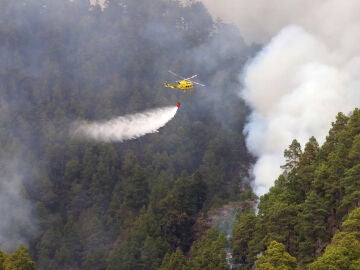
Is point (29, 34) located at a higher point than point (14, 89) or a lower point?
higher

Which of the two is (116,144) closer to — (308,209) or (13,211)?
(13,211)

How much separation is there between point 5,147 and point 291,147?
57736mm

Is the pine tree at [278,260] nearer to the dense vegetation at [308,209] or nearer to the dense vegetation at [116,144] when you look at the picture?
the dense vegetation at [308,209]

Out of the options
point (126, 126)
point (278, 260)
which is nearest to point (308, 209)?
point (278, 260)

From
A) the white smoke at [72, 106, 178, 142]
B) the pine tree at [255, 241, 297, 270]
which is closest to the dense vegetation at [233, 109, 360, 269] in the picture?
the pine tree at [255, 241, 297, 270]

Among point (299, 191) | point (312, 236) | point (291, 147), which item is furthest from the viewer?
point (291, 147)

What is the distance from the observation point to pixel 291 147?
248ft

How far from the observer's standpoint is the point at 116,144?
122438 mm

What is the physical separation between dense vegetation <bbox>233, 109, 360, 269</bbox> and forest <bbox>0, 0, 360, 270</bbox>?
0.46 feet

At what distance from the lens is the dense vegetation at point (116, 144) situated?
97.9 metres

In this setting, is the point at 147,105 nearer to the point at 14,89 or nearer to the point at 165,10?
the point at 14,89

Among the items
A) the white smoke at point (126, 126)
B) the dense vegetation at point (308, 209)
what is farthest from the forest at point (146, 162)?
the white smoke at point (126, 126)

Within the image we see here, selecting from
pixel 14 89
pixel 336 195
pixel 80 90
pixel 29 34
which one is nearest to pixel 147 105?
pixel 80 90

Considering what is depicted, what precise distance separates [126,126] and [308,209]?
62.4 metres
